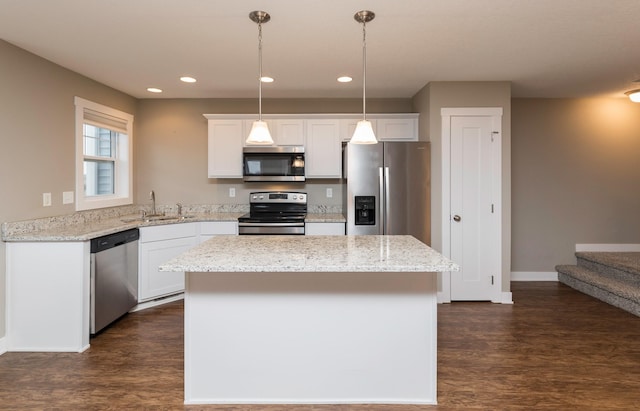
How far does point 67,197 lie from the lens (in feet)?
11.5

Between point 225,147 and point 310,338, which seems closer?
point 310,338

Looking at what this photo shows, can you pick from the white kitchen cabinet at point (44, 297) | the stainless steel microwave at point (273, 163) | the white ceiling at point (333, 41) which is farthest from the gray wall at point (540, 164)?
the white kitchen cabinet at point (44, 297)

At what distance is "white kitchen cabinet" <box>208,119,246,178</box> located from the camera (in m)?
4.49

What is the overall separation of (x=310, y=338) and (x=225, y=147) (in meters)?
3.03

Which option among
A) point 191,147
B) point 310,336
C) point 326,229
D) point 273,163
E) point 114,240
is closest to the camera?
point 310,336

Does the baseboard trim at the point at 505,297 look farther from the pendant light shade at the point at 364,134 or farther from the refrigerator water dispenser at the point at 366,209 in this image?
the pendant light shade at the point at 364,134

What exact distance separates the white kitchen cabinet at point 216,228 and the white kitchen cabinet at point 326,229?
0.86 meters

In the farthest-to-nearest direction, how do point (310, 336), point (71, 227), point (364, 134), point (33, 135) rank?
point (71, 227) → point (33, 135) → point (364, 134) → point (310, 336)

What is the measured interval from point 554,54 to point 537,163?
2.02 m

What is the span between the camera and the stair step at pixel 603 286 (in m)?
3.70

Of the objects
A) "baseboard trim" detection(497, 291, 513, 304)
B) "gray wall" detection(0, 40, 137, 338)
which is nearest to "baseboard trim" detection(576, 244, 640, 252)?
"baseboard trim" detection(497, 291, 513, 304)

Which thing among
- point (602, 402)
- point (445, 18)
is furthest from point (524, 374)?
point (445, 18)

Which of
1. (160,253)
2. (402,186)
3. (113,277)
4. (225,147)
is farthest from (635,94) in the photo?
(113,277)

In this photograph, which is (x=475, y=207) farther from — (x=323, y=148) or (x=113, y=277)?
(x=113, y=277)
